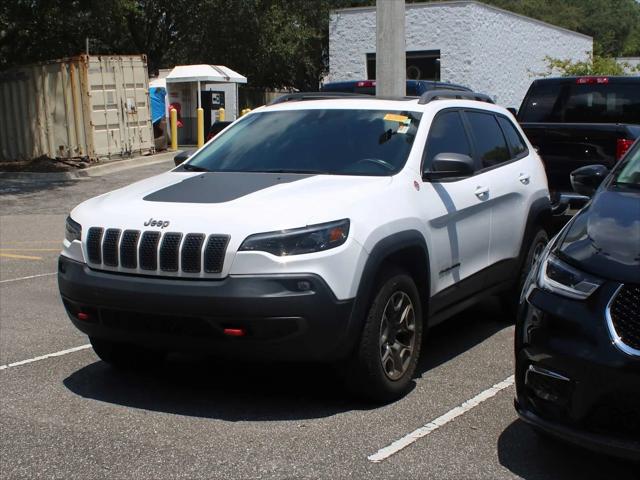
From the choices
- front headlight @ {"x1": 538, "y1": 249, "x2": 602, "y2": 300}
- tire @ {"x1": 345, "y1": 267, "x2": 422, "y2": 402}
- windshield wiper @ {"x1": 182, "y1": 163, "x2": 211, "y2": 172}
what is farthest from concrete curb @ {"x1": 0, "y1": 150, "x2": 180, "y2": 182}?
front headlight @ {"x1": 538, "y1": 249, "x2": 602, "y2": 300}

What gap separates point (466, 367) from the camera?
5852mm

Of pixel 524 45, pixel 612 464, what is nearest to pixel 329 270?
pixel 612 464

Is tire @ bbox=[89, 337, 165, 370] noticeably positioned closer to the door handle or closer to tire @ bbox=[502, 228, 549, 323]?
the door handle

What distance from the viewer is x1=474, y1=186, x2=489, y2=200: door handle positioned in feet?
19.9

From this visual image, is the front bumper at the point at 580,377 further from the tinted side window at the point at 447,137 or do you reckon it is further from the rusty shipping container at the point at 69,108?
the rusty shipping container at the point at 69,108

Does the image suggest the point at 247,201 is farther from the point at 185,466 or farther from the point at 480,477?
the point at 480,477

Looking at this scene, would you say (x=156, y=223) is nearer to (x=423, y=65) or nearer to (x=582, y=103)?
(x=582, y=103)

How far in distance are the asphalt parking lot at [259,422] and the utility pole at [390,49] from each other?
19.7 feet

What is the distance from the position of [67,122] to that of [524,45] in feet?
60.0

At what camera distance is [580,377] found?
11.9ft

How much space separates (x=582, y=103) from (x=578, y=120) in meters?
0.22

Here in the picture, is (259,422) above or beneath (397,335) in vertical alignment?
beneath

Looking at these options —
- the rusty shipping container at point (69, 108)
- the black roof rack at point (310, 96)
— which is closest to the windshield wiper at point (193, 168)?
the black roof rack at point (310, 96)

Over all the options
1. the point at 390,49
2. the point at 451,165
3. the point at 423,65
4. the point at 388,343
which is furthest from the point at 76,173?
the point at 388,343
